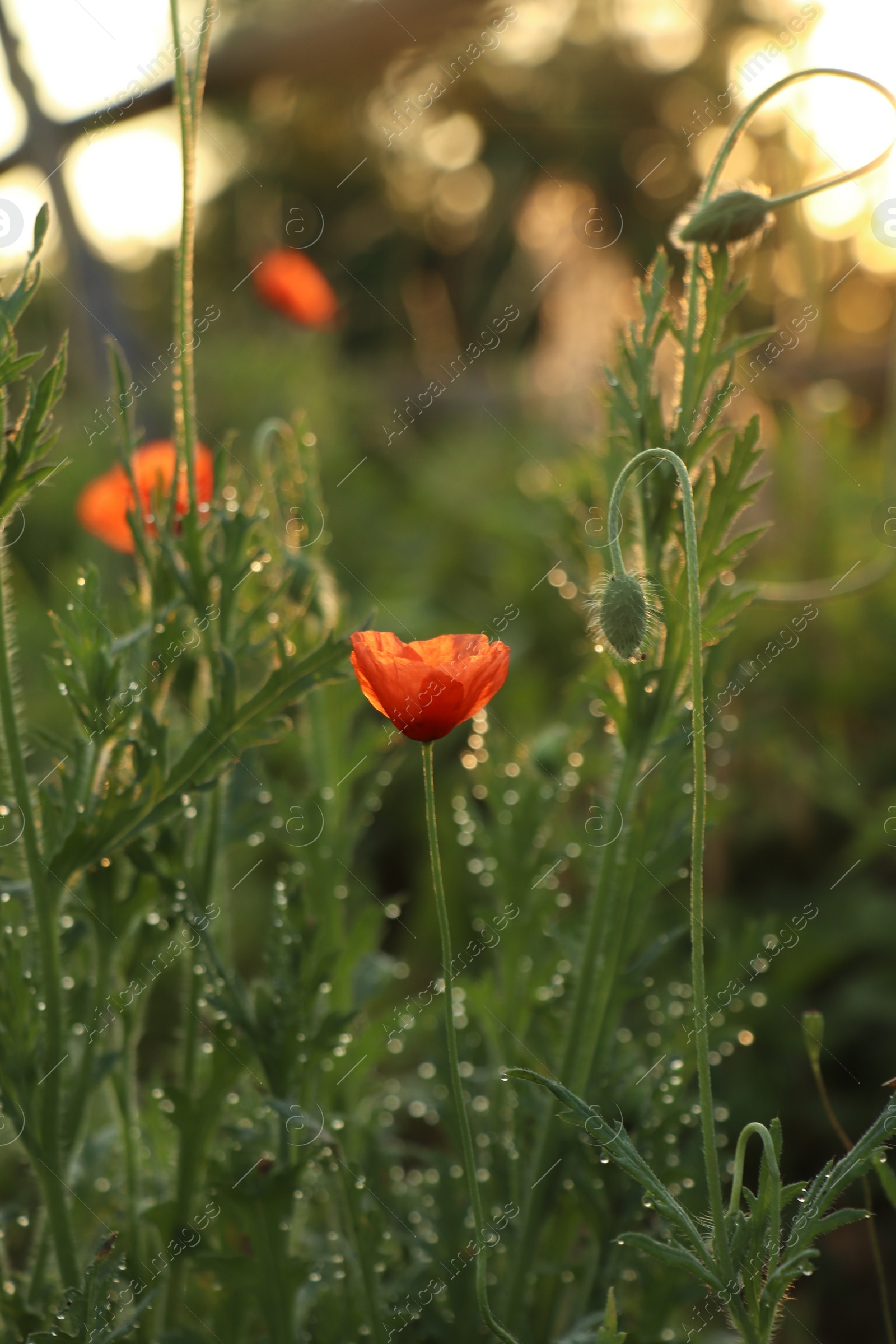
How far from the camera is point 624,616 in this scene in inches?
36.5

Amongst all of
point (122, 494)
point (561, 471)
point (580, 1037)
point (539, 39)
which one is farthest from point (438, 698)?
point (539, 39)

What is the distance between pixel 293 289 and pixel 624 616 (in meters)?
2.38

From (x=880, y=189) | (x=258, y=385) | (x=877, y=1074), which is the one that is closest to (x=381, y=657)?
(x=877, y=1074)

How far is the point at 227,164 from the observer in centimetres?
1223

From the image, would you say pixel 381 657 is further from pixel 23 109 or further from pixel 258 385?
pixel 258 385

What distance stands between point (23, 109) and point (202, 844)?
2.11m

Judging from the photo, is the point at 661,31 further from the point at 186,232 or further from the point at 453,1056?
the point at 453,1056

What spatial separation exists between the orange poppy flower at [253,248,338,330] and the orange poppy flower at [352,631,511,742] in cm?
230

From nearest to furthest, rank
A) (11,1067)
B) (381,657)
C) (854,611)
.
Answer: (381,657), (11,1067), (854,611)

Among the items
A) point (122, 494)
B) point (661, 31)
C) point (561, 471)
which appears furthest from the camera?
point (661, 31)

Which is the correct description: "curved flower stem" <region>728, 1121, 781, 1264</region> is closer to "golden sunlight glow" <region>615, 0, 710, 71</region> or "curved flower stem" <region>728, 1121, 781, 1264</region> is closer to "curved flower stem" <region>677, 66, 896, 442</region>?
"curved flower stem" <region>677, 66, 896, 442</region>

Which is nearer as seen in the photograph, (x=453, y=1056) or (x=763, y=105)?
(x=453, y=1056)

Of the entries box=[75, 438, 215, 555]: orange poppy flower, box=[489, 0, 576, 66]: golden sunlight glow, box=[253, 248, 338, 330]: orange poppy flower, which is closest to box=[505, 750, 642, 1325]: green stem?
box=[75, 438, 215, 555]: orange poppy flower

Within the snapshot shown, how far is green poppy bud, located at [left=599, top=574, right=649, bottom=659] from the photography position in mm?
927
